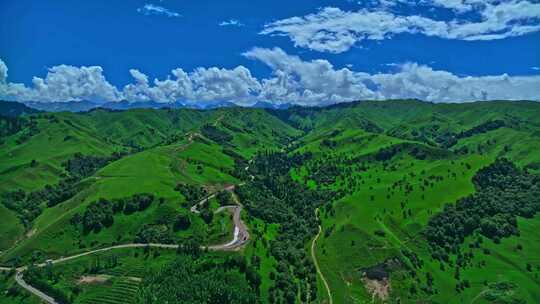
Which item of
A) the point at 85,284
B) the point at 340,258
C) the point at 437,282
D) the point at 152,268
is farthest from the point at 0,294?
the point at 437,282

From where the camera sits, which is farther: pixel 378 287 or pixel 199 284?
pixel 378 287

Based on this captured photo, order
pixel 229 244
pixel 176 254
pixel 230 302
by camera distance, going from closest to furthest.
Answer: pixel 230 302 → pixel 176 254 → pixel 229 244

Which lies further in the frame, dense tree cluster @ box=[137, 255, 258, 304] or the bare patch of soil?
the bare patch of soil

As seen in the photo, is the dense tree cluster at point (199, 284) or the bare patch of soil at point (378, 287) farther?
the bare patch of soil at point (378, 287)

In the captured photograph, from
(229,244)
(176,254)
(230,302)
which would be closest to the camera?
(230,302)

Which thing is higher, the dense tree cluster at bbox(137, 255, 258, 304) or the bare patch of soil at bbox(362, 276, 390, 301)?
the dense tree cluster at bbox(137, 255, 258, 304)

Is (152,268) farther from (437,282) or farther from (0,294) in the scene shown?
(437,282)

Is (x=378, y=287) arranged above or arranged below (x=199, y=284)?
below

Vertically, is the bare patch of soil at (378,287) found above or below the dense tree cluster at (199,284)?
below
